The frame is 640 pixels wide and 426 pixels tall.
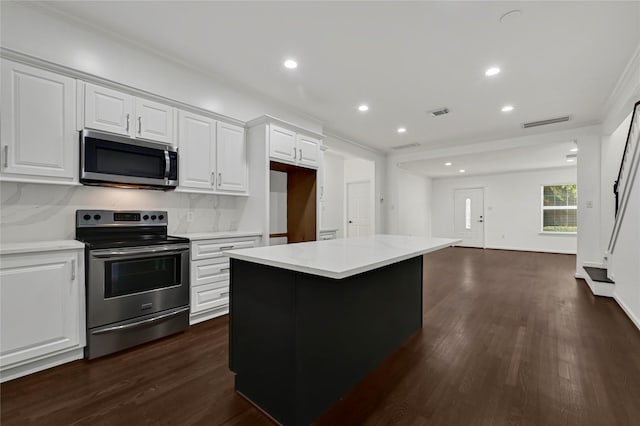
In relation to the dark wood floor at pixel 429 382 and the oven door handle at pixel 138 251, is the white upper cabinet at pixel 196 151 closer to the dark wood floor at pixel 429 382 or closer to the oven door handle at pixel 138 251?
the oven door handle at pixel 138 251

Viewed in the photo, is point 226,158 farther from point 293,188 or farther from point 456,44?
point 456,44

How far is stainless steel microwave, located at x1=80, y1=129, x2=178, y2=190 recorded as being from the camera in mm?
2354

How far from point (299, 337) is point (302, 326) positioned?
2.1 inches

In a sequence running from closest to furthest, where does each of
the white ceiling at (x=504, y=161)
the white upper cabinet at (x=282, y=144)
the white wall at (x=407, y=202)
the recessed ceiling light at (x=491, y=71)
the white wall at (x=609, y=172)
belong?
1. the recessed ceiling light at (x=491, y=71)
2. the white upper cabinet at (x=282, y=144)
3. the white wall at (x=609, y=172)
4. the white ceiling at (x=504, y=161)
5. the white wall at (x=407, y=202)

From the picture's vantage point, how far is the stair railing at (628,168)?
3.08 meters

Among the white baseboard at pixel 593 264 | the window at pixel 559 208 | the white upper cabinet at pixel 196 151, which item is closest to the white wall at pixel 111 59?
the white upper cabinet at pixel 196 151

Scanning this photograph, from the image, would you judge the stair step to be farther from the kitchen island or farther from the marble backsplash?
the marble backsplash

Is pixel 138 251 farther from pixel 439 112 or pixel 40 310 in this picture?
pixel 439 112

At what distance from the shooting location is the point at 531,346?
7.97 ft

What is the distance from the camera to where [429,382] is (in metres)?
1.91

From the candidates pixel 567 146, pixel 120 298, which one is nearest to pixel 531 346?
pixel 120 298

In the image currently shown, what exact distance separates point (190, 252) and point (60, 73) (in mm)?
1756

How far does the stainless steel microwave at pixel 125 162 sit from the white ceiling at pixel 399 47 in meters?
1.00

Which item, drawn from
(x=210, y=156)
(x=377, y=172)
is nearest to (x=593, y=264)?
(x=377, y=172)
